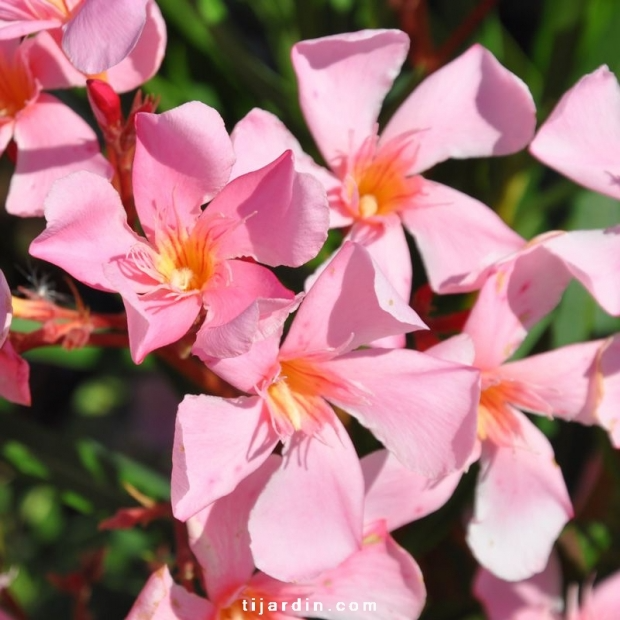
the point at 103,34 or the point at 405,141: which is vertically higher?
the point at 103,34

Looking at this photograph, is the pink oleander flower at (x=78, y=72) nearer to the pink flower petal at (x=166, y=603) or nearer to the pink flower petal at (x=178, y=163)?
the pink flower petal at (x=178, y=163)

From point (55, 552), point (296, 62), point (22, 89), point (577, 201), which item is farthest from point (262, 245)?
point (55, 552)

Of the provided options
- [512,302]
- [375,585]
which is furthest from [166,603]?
[512,302]

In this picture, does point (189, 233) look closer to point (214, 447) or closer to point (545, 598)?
point (214, 447)

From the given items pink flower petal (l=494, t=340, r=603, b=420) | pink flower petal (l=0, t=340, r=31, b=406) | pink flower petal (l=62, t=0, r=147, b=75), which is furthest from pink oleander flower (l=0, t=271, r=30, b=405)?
pink flower petal (l=494, t=340, r=603, b=420)

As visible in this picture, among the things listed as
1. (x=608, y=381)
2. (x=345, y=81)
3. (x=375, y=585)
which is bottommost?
(x=375, y=585)

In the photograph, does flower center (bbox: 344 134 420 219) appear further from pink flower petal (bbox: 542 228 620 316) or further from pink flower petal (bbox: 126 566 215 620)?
pink flower petal (bbox: 126 566 215 620)

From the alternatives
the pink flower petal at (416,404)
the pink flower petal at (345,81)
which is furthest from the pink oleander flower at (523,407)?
the pink flower petal at (345,81)
